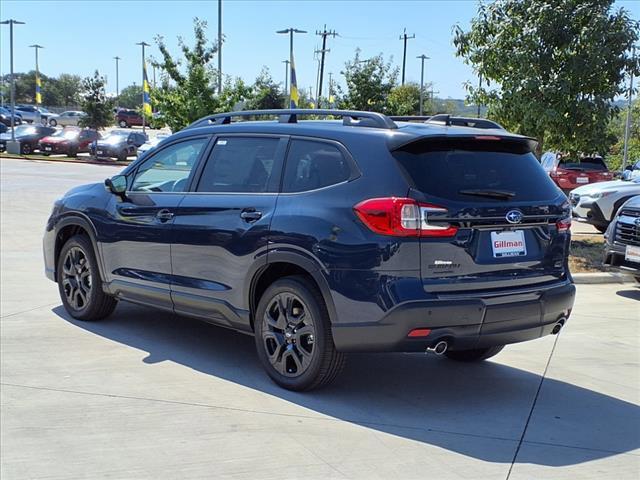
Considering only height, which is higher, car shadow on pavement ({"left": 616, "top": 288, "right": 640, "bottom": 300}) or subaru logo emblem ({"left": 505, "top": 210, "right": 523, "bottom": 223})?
subaru logo emblem ({"left": 505, "top": 210, "right": 523, "bottom": 223})

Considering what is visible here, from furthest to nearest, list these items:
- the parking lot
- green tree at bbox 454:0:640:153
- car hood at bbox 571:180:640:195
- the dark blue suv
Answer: car hood at bbox 571:180:640:195 < green tree at bbox 454:0:640:153 < the dark blue suv < the parking lot

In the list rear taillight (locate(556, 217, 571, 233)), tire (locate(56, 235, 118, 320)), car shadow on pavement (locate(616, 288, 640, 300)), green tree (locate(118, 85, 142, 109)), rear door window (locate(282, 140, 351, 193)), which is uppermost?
green tree (locate(118, 85, 142, 109))

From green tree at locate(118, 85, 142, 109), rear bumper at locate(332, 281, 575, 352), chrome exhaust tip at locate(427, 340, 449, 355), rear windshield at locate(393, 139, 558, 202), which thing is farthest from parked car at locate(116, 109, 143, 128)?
chrome exhaust tip at locate(427, 340, 449, 355)

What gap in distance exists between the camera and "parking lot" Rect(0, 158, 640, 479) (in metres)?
4.03

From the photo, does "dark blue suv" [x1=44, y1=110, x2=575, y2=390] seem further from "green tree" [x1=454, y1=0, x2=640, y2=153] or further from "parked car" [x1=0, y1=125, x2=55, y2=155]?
"parked car" [x1=0, y1=125, x2=55, y2=155]

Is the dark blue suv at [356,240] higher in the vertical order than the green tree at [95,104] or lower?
lower

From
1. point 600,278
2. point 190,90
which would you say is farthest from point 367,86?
point 600,278

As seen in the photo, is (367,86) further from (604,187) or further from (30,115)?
(30,115)

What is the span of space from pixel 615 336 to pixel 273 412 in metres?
3.86

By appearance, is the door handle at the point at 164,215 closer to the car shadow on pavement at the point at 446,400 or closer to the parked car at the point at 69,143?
the car shadow on pavement at the point at 446,400

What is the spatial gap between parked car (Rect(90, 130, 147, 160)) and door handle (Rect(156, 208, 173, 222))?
35.0 metres

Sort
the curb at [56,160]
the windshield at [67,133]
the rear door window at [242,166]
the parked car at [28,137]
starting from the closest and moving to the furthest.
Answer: the rear door window at [242,166], the curb at [56,160], the parked car at [28,137], the windshield at [67,133]

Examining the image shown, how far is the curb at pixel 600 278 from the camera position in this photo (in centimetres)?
1007

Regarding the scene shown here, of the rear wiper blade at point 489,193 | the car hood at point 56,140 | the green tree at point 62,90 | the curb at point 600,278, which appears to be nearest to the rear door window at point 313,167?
the rear wiper blade at point 489,193
